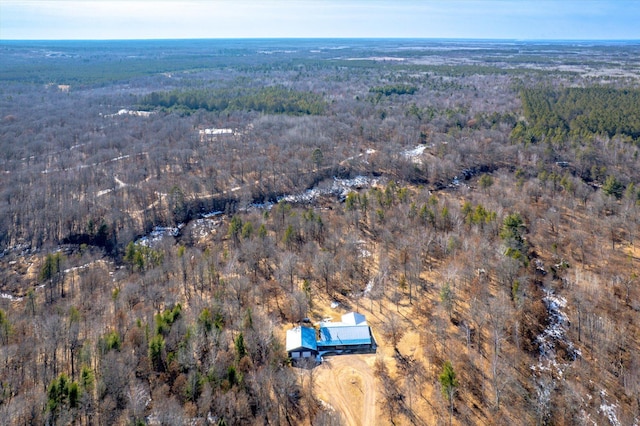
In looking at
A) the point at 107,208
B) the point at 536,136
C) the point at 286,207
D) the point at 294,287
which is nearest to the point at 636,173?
the point at 536,136

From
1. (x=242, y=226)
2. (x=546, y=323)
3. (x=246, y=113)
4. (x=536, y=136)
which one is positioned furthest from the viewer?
(x=246, y=113)

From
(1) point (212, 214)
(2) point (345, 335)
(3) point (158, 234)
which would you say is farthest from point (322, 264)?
(1) point (212, 214)

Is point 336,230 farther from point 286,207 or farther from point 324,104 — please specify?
point 324,104

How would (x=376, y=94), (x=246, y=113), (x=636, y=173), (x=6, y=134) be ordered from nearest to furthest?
(x=636, y=173) < (x=6, y=134) < (x=246, y=113) < (x=376, y=94)

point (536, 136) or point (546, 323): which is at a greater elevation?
point (536, 136)

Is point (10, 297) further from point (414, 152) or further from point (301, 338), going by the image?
point (414, 152)

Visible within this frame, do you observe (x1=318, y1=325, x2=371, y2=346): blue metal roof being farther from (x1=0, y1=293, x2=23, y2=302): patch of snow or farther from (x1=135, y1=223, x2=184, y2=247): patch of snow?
(x1=0, y1=293, x2=23, y2=302): patch of snow

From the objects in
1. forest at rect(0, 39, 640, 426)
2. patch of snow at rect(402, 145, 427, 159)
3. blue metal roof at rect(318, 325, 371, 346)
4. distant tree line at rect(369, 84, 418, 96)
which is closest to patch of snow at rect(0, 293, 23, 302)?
forest at rect(0, 39, 640, 426)
